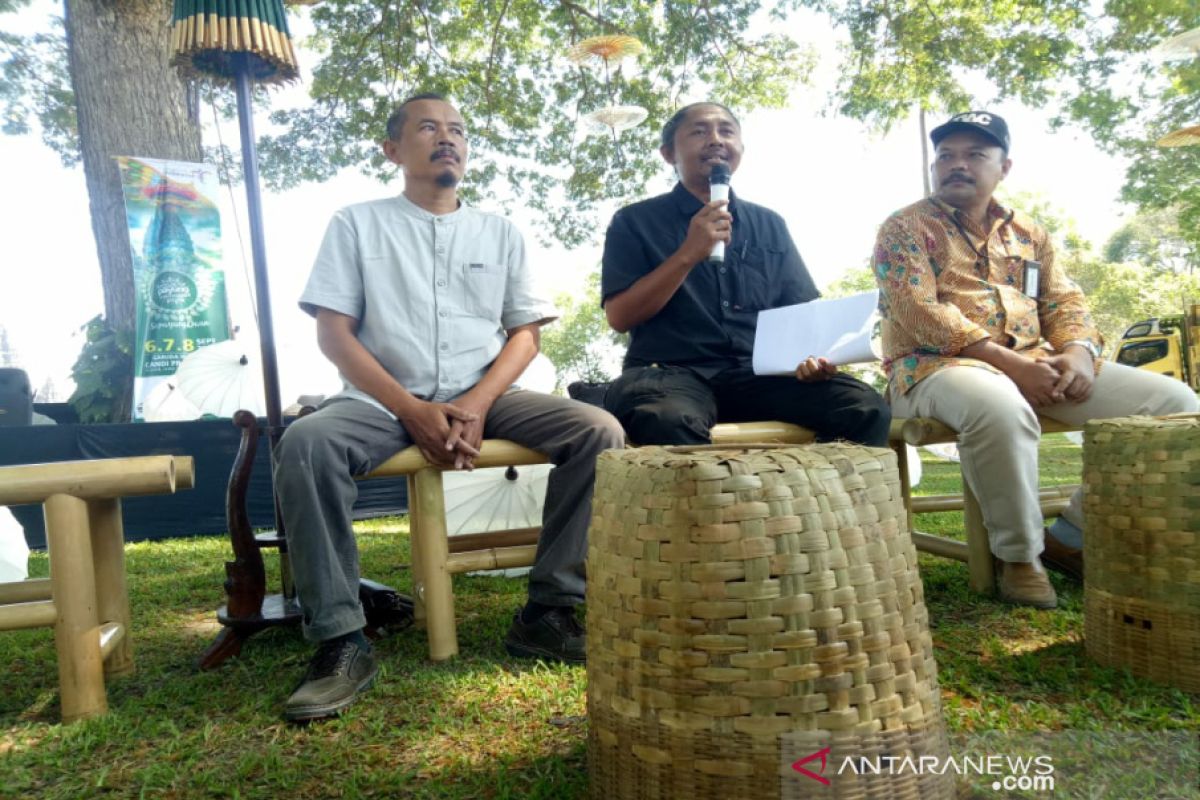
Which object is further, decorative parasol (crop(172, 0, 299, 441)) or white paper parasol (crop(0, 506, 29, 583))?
white paper parasol (crop(0, 506, 29, 583))

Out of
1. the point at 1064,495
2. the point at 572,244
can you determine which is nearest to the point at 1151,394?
the point at 1064,495

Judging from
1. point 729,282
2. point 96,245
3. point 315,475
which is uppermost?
point 96,245

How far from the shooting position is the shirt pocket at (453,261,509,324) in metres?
2.57

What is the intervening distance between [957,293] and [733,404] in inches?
34.0

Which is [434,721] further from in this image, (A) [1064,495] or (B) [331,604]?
(A) [1064,495]

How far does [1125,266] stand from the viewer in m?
27.0

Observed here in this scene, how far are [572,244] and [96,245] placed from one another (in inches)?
242

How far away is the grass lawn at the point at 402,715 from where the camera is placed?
153 cm

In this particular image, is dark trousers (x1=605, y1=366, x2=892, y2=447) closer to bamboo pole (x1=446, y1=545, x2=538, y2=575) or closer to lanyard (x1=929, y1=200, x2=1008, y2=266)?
bamboo pole (x1=446, y1=545, x2=538, y2=575)

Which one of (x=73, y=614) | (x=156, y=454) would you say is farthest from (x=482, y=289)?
(x=156, y=454)

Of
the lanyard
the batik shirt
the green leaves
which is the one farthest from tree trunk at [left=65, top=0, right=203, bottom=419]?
the lanyard

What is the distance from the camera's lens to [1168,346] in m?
13.4

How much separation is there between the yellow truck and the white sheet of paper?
13381mm

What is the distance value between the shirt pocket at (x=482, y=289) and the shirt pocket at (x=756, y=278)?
2.78 ft
